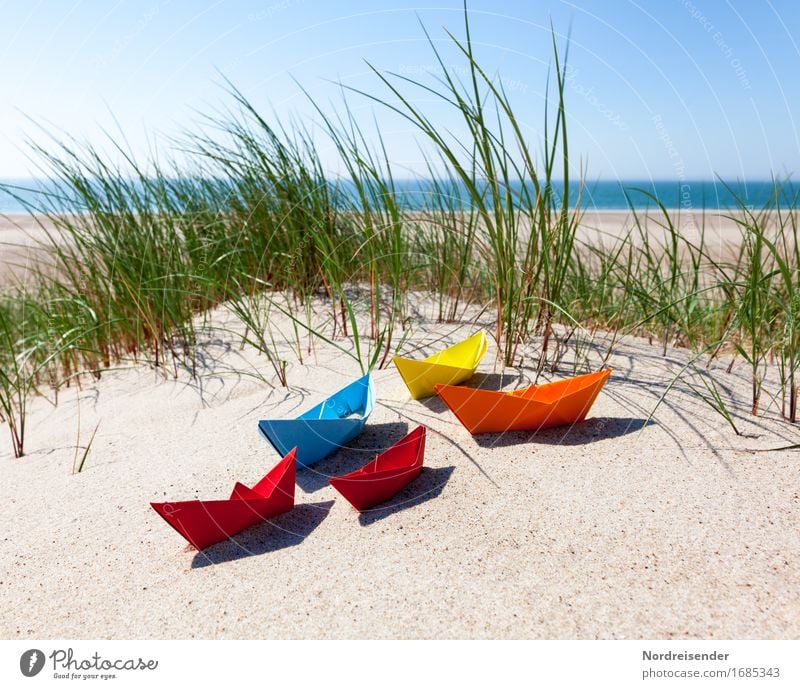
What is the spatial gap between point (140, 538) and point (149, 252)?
168 centimetres

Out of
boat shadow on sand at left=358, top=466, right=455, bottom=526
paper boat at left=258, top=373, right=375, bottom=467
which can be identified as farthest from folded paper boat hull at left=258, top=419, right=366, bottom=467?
boat shadow on sand at left=358, top=466, right=455, bottom=526

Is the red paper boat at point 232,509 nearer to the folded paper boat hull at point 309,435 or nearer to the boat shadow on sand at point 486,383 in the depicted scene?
the folded paper boat hull at point 309,435

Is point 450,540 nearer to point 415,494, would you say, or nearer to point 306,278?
point 415,494

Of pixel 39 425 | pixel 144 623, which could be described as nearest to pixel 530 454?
pixel 144 623

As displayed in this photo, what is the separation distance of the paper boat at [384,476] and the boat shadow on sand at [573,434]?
0.22 metres

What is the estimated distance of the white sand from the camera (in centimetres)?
109

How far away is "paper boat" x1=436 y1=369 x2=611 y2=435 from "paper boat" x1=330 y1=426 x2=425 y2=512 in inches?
6.5

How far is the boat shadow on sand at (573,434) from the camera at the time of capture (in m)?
1.58

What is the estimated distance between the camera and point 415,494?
143 centimetres

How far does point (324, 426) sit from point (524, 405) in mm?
493

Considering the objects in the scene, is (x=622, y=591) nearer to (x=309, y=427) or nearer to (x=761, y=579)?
(x=761, y=579)

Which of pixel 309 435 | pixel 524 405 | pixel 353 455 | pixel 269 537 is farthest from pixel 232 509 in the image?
pixel 524 405

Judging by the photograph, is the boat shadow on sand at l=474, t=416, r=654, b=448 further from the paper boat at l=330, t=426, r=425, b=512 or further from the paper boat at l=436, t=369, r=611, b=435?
the paper boat at l=330, t=426, r=425, b=512

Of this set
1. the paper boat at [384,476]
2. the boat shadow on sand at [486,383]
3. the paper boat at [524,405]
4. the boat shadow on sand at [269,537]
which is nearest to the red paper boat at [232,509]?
the boat shadow on sand at [269,537]
